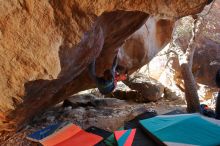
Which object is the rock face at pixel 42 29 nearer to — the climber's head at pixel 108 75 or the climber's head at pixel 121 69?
the climber's head at pixel 108 75

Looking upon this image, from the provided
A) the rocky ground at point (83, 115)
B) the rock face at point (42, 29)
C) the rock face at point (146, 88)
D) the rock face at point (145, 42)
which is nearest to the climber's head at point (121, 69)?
the rock face at point (145, 42)

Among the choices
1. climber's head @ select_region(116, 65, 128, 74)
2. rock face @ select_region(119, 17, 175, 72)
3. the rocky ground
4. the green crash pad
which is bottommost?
the rocky ground

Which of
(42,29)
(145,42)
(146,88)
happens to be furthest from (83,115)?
(42,29)

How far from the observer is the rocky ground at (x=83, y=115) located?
6.24 m

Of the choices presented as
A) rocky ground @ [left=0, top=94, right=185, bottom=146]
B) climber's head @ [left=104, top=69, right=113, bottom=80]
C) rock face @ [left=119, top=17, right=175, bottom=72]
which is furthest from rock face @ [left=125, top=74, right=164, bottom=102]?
climber's head @ [left=104, top=69, right=113, bottom=80]

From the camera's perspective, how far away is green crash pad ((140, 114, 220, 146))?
13.8ft

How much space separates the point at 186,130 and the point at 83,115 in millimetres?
3745

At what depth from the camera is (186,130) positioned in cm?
453

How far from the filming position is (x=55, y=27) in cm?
262

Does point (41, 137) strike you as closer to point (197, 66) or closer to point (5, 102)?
point (5, 102)

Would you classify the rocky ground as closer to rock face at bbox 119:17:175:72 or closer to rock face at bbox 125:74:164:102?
rock face at bbox 125:74:164:102

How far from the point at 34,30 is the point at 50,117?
5328 millimetres

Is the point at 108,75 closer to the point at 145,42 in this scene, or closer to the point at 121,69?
Answer: the point at 121,69

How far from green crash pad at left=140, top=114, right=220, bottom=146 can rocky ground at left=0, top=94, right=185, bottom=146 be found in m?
2.14
